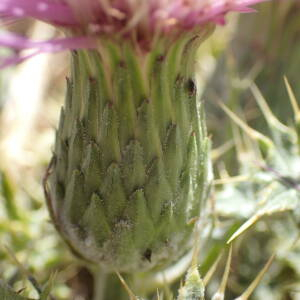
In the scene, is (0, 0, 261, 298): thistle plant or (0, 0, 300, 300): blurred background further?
(0, 0, 300, 300): blurred background

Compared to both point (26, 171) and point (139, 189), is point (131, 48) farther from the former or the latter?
point (26, 171)

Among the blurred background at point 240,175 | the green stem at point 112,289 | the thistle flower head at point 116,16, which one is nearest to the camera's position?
the thistle flower head at point 116,16

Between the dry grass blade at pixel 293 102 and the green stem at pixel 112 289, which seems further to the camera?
the green stem at pixel 112 289

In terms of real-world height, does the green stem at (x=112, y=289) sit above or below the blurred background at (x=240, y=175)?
below

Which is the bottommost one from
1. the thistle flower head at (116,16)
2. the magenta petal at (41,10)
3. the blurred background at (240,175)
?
the blurred background at (240,175)

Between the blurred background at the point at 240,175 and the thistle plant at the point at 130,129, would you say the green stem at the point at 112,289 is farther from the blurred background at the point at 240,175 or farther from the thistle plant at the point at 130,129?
the thistle plant at the point at 130,129

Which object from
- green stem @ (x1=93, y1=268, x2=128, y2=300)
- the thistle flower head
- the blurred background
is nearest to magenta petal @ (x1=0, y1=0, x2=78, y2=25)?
the thistle flower head

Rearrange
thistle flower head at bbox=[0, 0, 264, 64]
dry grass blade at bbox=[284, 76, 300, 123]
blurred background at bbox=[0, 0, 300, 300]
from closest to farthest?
1. thistle flower head at bbox=[0, 0, 264, 64]
2. dry grass blade at bbox=[284, 76, 300, 123]
3. blurred background at bbox=[0, 0, 300, 300]

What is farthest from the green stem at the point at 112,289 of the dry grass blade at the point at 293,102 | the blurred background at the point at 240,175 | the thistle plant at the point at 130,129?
the dry grass blade at the point at 293,102

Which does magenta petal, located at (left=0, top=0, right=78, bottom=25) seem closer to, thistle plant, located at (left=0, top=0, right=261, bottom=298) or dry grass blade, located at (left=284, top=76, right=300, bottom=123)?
Answer: thistle plant, located at (left=0, top=0, right=261, bottom=298)
